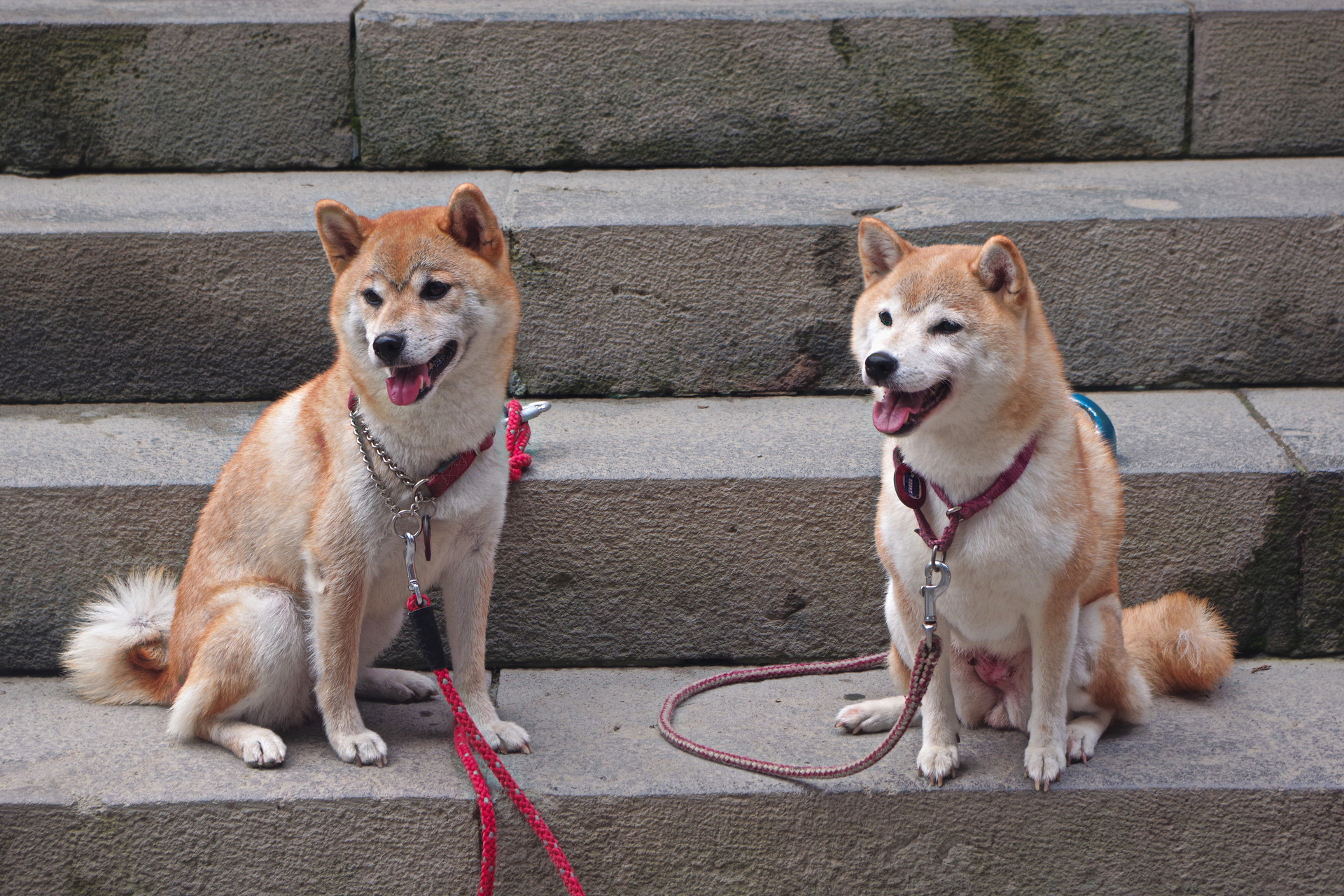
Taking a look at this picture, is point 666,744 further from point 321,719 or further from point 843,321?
point 843,321

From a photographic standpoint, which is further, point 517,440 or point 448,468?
point 517,440

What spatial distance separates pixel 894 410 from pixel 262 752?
61.9 inches

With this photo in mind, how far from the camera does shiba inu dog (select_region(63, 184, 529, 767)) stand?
2480 mm

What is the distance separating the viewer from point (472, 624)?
2.71 meters

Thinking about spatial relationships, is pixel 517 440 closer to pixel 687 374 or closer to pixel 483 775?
pixel 687 374

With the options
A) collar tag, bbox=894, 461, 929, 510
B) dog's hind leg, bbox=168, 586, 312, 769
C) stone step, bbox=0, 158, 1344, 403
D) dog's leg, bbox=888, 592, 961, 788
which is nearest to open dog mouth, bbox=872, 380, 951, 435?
collar tag, bbox=894, 461, 929, 510

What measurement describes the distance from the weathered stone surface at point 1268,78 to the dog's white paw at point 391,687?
132 inches

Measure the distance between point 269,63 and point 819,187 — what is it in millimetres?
2003

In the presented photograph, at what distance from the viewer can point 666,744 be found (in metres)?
2.67

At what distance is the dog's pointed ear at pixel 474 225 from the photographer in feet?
8.20

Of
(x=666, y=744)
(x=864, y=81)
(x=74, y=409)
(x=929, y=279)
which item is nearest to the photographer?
(x=929, y=279)

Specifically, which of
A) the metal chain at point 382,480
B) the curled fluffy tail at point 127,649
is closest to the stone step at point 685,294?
the curled fluffy tail at point 127,649

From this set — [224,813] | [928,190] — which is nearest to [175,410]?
[224,813]

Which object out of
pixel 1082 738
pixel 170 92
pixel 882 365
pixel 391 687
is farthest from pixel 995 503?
pixel 170 92
